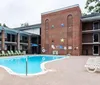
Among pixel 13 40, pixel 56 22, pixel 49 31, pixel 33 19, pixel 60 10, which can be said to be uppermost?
pixel 33 19

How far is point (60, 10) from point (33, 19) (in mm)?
30613

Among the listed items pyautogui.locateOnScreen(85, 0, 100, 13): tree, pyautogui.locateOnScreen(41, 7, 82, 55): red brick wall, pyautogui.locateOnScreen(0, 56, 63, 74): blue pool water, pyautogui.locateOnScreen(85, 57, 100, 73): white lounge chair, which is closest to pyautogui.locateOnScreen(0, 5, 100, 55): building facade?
pyautogui.locateOnScreen(41, 7, 82, 55): red brick wall

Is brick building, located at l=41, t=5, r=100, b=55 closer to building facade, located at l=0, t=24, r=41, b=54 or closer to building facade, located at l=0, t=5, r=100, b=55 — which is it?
building facade, located at l=0, t=5, r=100, b=55

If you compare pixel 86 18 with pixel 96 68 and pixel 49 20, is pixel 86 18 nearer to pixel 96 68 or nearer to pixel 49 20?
pixel 49 20

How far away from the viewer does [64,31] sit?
92.2ft

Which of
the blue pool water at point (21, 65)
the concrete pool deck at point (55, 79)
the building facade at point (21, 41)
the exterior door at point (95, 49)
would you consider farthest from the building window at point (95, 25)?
the concrete pool deck at point (55, 79)

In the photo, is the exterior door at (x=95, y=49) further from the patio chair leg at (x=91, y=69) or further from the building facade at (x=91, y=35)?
the patio chair leg at (x=91, y=69)

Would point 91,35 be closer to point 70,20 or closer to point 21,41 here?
point 70,20

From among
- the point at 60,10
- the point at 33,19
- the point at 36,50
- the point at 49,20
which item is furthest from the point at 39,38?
the point at 33,19

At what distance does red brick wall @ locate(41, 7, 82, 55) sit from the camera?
2659cm

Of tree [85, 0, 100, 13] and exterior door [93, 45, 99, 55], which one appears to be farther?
exterior door [93, 45, 99, 55]

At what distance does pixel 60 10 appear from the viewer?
28.9m

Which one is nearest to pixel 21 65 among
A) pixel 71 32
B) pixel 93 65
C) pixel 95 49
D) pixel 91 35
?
pixel 93 65

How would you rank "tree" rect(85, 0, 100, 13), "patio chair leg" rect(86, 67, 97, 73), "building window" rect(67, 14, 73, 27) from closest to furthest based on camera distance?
1. "patio chair leg" rect(86, 67, 97, 73)
2. "tree" rect(85, 0, 100, 13)
3. "building window" rect(67, 14, 73, 27)
